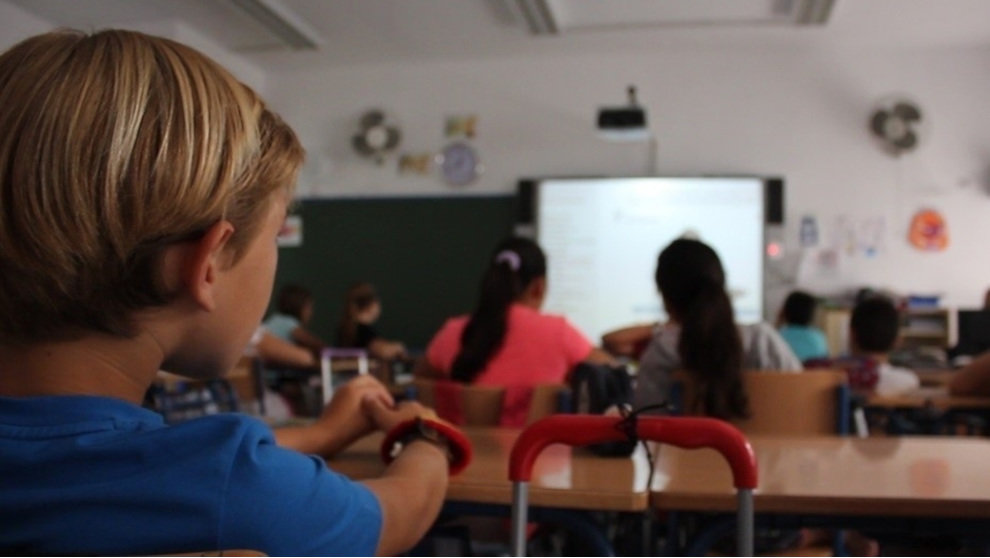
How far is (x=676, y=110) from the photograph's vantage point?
24.7 feet

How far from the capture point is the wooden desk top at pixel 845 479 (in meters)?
1.31

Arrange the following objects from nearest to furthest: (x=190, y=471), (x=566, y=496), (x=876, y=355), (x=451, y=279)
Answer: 1. (x=190, y=471)
2. (x=566, y=496)
3. (x=876, y=355)
4. (x=451, y=279)

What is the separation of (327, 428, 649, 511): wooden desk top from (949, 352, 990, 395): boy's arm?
7.25 ft

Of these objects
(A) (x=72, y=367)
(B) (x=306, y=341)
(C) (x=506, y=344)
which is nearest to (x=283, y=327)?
(B) (x=306, y=341)

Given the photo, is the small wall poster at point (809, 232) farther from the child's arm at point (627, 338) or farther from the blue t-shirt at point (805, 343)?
the child's arm at point (627, 338)

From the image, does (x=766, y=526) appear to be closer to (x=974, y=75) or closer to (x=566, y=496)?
(x=566, y=496)

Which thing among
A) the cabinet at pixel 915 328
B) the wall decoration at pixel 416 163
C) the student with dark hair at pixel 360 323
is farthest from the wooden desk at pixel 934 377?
the wall decoration at pixel 416 163

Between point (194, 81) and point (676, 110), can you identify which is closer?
point (194, 81)

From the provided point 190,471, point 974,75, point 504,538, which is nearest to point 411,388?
point 504,538

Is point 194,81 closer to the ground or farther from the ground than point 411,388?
farther from the ground

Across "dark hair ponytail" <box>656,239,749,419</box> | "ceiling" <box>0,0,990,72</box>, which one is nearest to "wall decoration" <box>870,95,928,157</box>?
"ceiling" <box>0,0,990,72</box>

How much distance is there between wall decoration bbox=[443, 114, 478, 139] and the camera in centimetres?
793

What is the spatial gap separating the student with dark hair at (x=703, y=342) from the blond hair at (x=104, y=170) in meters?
1.86

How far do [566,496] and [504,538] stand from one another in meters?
0.79
